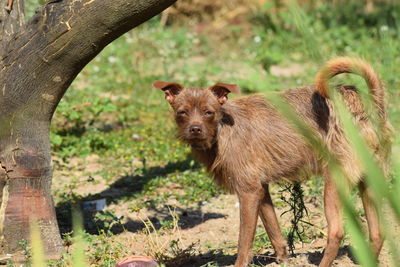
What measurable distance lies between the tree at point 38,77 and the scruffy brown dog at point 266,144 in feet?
2.62

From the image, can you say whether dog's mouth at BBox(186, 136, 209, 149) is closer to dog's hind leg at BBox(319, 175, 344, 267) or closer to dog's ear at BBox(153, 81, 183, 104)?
dog's ear at BBox(153, 81, 183, 104)

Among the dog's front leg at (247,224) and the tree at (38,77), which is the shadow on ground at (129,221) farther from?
the dog's front leg at (247,224)

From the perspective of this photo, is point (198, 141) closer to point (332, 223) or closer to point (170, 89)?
point (170, 89)

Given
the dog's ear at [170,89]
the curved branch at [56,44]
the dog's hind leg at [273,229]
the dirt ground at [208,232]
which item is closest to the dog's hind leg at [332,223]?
→ the dirt ground at [208,232]

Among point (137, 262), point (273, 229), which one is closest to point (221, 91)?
point (273, 229)

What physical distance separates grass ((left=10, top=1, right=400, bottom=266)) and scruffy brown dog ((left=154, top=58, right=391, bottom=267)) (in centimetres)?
51

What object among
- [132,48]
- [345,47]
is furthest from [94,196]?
[345,47]

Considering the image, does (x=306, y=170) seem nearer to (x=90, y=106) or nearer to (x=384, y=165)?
(x=384, y=165)

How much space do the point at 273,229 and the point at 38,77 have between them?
7.46 ft

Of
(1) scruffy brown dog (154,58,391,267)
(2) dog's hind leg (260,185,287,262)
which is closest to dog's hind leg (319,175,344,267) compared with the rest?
(1) scruffy brown dog (154,58,391,267)

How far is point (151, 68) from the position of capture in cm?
1223

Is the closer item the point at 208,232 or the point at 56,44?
the point at 56,44

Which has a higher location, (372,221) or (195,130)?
(195,130)

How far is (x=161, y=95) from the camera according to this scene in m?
10.6
